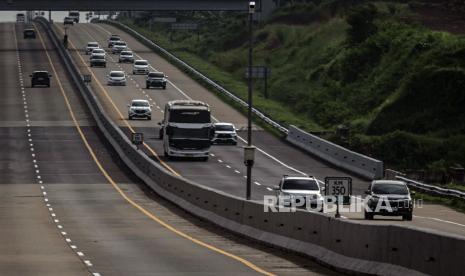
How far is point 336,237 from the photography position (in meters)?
31.5

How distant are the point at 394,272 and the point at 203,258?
374 inches

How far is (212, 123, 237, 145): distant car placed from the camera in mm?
94188

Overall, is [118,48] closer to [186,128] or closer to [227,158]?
[227,158]

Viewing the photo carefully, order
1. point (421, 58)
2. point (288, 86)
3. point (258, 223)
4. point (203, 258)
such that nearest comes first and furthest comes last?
point (203, 258)
point (258, 223)
point (421, 58)
point (288, 86)

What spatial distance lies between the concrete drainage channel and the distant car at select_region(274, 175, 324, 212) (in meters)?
3.45

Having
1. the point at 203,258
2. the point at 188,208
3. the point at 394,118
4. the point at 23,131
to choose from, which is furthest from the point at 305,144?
the point at 203,258

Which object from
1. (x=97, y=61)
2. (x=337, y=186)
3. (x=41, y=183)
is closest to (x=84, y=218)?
(x=337, y=186)

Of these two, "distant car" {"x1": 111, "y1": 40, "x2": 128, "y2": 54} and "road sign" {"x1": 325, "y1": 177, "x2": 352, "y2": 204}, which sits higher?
"road sign" {"x1": 325, "y1": 177, "x2": 352, "y2": 204}

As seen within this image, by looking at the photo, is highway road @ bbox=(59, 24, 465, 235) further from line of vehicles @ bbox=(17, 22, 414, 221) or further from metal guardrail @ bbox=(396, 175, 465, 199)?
metal guardrail @ bbox=(396, 175, 465, 199)

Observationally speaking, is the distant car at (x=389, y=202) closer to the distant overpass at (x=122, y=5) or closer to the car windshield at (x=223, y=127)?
A: the car windshield at (x=223, y=127)

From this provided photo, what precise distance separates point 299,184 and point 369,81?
2656 inches

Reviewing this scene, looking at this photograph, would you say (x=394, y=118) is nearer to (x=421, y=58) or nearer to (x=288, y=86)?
(x=421, y=58)

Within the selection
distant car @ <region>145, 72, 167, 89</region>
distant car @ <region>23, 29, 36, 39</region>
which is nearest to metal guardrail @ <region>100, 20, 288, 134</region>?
distant car @ <region>145, 72, 167, 89</region>

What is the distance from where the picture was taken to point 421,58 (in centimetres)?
11312
